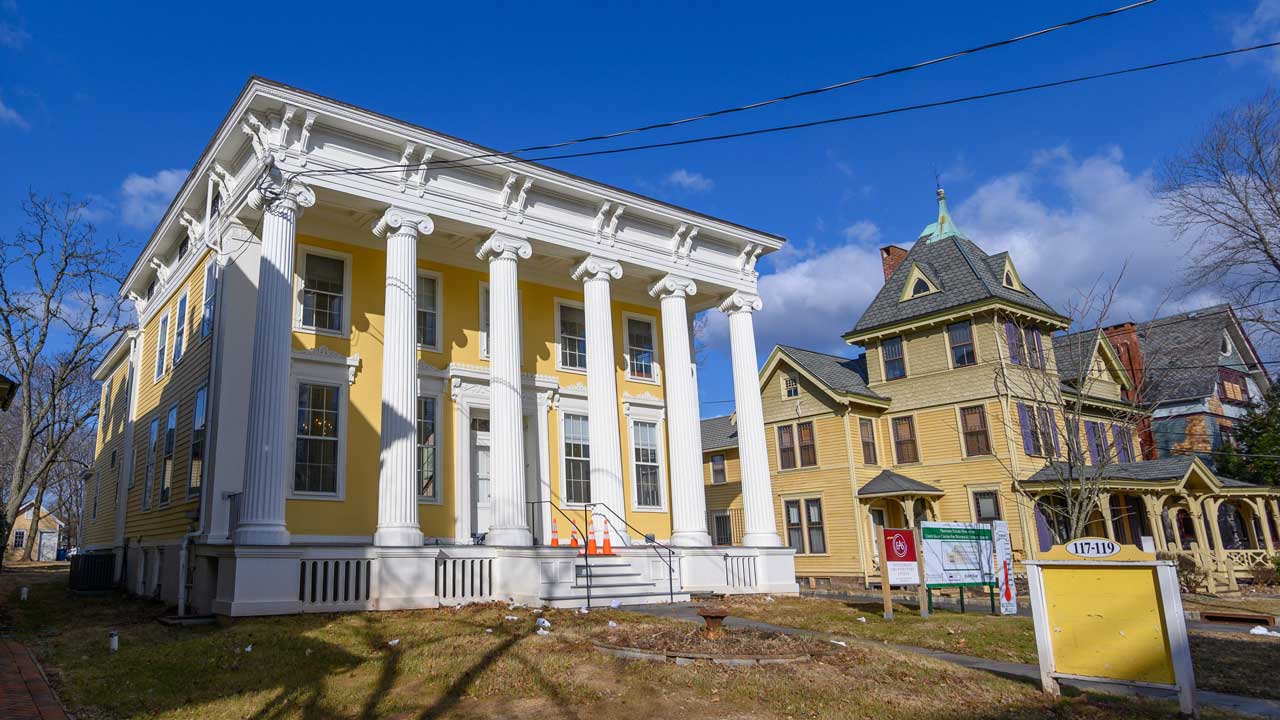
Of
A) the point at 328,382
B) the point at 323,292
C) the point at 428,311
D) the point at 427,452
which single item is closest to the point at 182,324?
the point at 323,292

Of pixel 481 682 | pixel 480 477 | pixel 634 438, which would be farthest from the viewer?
pixel 634 438

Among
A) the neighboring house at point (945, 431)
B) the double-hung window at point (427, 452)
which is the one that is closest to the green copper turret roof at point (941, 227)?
the neighboring house at point (945, 431)

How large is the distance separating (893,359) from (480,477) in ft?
60.9

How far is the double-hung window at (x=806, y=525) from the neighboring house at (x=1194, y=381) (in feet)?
A: 49.1

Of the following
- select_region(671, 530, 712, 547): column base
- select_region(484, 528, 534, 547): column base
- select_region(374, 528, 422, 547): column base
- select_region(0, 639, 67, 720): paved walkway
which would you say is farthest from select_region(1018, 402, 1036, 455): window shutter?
select_region(0, 639, 67, 720): paved walkway

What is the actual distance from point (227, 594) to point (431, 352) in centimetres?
664

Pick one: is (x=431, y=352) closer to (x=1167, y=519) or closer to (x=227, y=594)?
(x=227, y=594)

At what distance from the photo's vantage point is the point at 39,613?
49.4ft

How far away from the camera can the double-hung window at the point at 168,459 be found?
681 inches

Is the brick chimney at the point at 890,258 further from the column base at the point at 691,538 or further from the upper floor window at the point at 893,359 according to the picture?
the column base at the point at 691,538

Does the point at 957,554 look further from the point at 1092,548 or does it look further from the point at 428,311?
the point at 428,311

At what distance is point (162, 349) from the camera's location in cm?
1998

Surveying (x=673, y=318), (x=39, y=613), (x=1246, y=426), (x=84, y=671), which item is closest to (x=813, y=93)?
(x=673, y=318)

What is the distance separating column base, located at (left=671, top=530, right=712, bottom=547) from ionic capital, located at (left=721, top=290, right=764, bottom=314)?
5.82 metres
